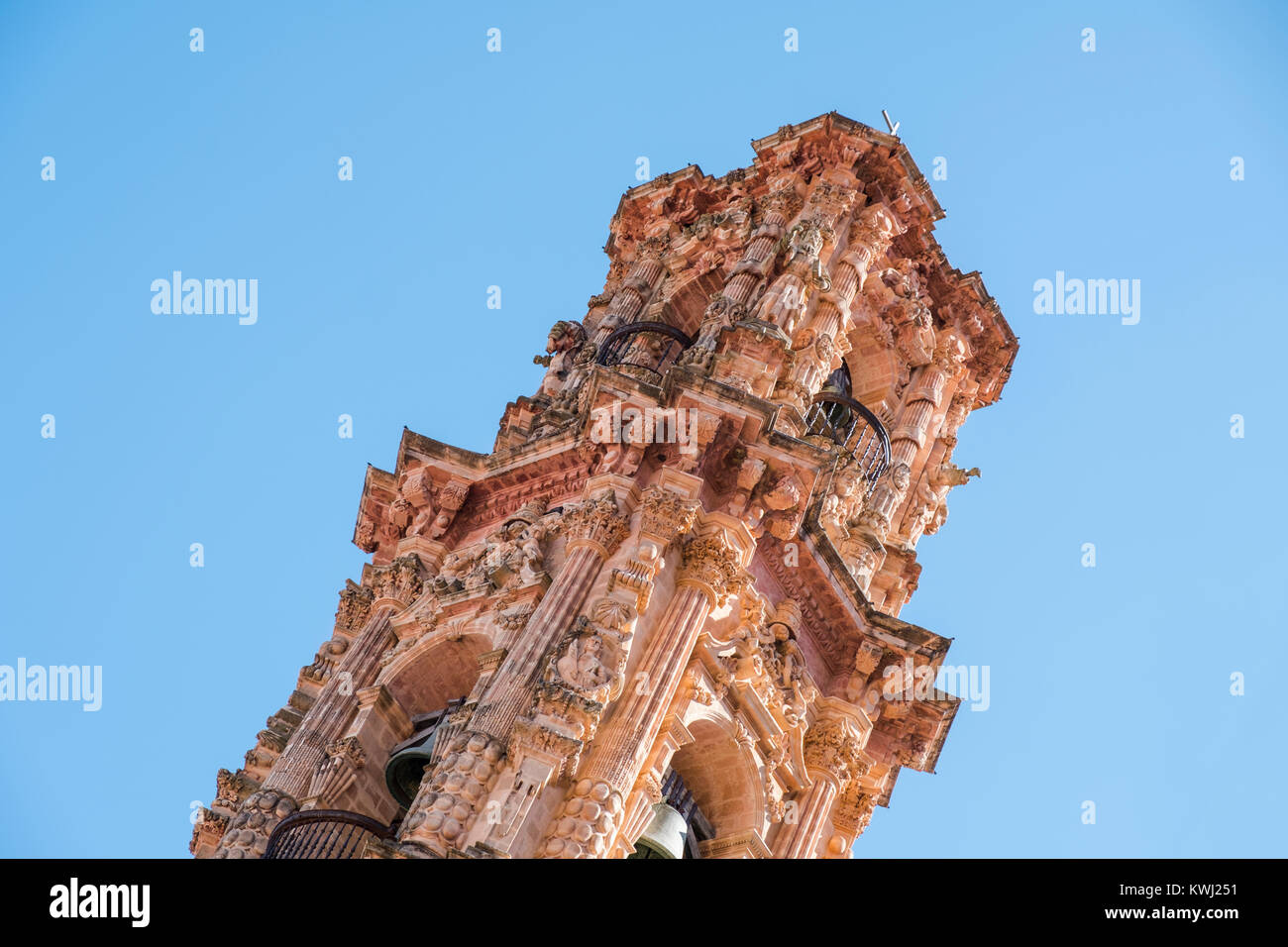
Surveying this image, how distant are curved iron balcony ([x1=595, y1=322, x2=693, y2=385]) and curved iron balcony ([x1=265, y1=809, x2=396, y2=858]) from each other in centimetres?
1107

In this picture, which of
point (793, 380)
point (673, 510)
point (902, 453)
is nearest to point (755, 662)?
point (673, 510)

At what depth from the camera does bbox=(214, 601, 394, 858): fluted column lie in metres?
23.4

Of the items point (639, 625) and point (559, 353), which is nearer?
point (639, 625)

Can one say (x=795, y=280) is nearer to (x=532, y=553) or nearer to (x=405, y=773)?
(x=532, y=553)

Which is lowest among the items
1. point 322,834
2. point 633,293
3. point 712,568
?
point 322,834

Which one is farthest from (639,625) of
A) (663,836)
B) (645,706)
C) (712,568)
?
(663,836)

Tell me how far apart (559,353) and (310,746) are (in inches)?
417

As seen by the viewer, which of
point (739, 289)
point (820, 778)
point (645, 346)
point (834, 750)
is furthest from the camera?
point (645, 346)

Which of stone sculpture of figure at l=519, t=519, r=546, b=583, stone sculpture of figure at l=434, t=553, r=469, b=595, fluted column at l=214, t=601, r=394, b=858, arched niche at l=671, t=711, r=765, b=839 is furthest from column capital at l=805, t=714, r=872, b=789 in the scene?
fluted column at l=214, t=601, r=394, b=858

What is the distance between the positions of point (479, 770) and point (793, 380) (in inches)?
388

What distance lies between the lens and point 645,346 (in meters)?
32.3

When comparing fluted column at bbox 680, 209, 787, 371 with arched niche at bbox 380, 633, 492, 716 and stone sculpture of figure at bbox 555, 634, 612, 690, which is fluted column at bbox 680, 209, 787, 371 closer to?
arched niche at bbox 380, 633, 492, 716

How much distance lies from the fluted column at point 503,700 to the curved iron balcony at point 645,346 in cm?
682

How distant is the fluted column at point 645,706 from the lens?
70.4 feet
